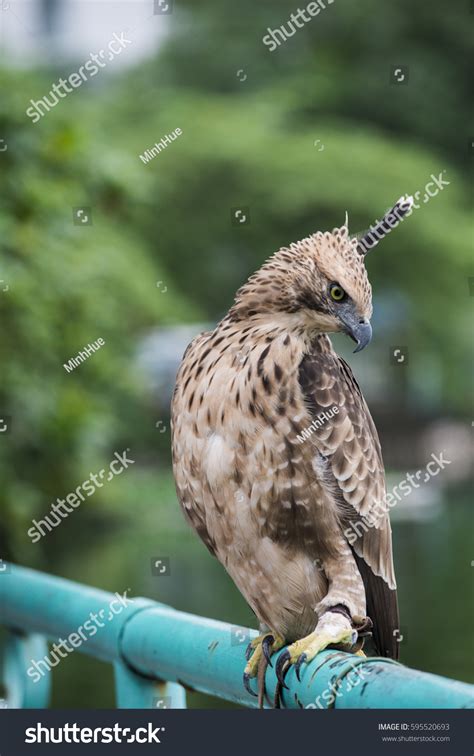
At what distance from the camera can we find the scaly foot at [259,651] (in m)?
1.46

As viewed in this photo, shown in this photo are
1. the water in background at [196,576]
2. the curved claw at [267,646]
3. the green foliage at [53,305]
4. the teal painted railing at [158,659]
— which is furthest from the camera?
the water in background at [196,576]

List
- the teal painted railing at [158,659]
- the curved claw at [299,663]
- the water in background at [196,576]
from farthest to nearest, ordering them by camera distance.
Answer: the water in background at [196,576] → the curved claw at [299,663] → the teal painted railing at [158,659]

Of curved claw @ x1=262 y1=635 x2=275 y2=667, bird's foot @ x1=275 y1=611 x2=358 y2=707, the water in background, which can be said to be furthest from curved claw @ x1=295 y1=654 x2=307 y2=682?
the water in background

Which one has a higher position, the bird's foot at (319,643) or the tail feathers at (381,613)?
the tail feathers at (381,613)

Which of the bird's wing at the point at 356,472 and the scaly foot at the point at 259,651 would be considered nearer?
the scaly foot at the point at 259,651

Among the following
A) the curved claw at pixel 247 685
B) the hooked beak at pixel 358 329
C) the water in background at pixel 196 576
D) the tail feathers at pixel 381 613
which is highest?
the water in background at pixel 196 576

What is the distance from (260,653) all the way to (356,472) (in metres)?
0.31

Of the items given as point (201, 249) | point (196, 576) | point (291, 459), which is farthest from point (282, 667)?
point (201, 249)

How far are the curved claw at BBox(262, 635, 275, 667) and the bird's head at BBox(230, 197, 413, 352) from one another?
46 centimetres

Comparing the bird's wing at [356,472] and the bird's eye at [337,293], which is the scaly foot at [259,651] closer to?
the bird's wing at [356,472]

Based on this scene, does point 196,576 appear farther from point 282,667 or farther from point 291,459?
point 282,667

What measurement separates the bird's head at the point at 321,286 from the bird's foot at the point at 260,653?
447mm

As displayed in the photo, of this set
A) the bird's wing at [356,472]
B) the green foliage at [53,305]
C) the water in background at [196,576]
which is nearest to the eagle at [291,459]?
the bird's wing at [356,472]

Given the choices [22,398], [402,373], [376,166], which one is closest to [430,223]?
[376,166]
